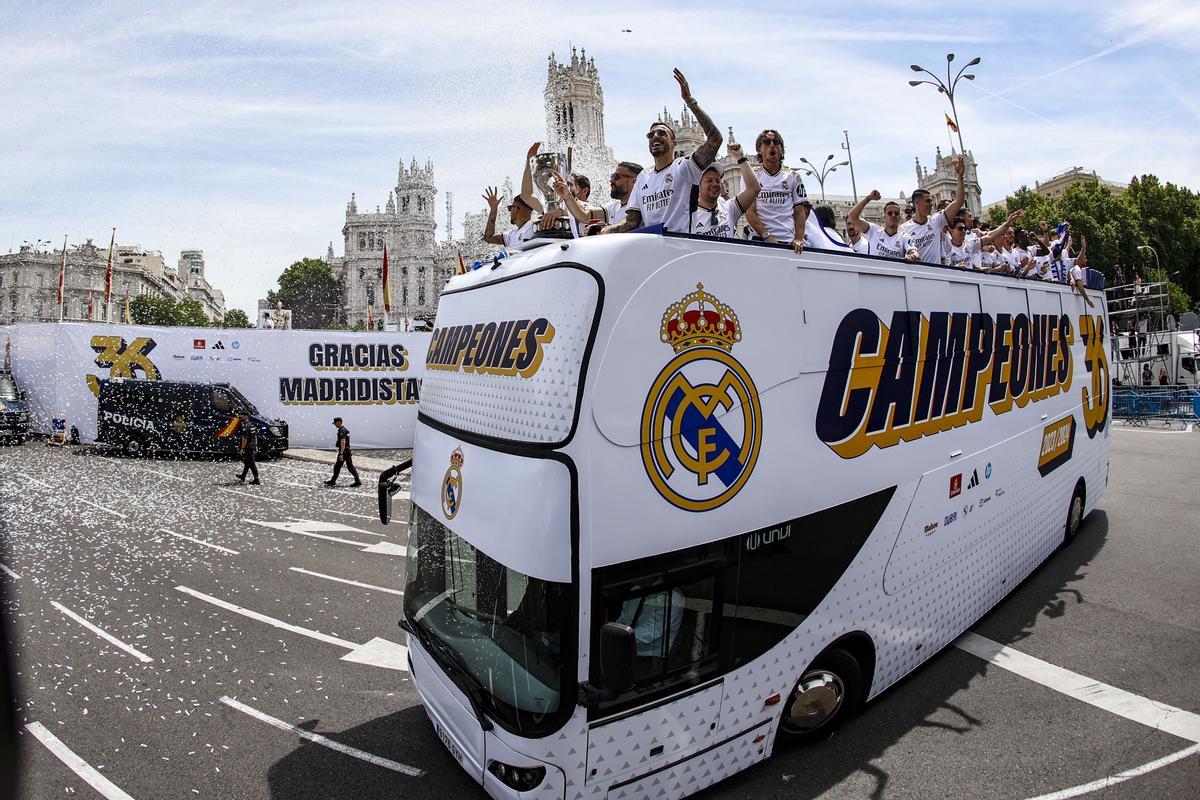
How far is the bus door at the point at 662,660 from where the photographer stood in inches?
138

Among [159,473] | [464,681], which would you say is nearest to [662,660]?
[464,681]

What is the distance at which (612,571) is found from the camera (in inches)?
137

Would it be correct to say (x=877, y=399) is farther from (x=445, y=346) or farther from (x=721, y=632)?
(x=445, y=346)

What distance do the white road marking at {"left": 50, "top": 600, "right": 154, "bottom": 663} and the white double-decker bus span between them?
10.9 feet

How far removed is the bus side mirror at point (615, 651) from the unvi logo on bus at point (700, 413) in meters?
0.84

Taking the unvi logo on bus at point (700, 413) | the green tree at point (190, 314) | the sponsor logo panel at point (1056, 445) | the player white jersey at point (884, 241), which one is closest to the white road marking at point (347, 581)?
the unvi logo on bus at point (700, 413)

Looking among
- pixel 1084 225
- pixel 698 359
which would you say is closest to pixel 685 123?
pixel 1084 225

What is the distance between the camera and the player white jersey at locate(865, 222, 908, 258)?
817cm

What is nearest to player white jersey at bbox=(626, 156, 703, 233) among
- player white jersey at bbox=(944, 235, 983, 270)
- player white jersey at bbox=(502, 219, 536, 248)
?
player white jersey at bbox=(502, 219, 536, 248)

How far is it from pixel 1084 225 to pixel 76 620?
5817cm

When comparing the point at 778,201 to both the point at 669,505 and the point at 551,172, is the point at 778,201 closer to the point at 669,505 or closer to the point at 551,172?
the point at 551,172

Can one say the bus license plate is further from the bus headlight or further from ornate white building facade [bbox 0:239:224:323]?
ornate white building facade [bbox 0:239:224:323]

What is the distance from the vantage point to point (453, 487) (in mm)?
4219

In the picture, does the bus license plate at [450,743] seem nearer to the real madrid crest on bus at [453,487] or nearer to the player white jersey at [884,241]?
the real madrid crest on bus at [453,487]
